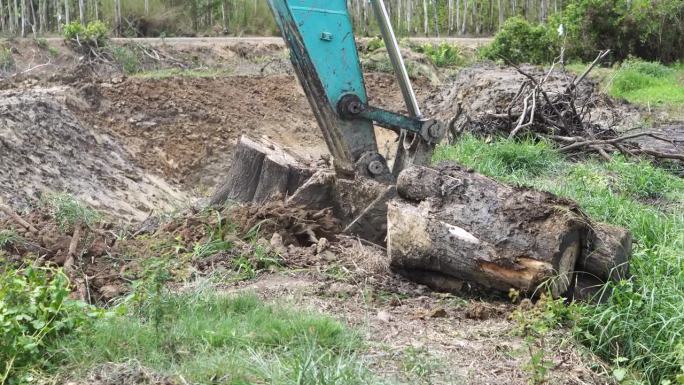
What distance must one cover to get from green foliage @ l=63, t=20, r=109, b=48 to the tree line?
60.2 inches

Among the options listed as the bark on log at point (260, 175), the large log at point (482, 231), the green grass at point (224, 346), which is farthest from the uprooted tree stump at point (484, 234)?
the bark on log at point (260, 175)

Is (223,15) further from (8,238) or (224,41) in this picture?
(8,238)

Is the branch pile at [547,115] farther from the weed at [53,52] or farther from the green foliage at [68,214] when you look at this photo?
the weed at [53,52]

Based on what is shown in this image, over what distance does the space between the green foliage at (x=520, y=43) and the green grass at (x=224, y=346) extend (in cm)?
1422

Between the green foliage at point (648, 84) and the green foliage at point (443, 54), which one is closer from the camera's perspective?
the green foliage at point (648, 84)

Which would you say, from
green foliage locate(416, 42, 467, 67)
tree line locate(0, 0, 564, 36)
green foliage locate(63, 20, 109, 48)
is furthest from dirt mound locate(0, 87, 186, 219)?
green foliage locate(416, 42, 467, 67)

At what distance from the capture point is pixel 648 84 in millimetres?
15562

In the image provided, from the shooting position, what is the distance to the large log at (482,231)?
15.8ft

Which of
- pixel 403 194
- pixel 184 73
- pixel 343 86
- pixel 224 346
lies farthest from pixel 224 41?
pixel 224 346

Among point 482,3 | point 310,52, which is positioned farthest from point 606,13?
point 310,52

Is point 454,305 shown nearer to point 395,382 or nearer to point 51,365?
point 395,382

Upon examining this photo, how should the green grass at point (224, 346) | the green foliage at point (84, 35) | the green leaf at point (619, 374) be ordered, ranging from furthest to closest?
the green foliage at point (84, 35) → the green leaf at point (619, 374) → the green grass at point (224, 346)

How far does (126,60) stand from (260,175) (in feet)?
33.6

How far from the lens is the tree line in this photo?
19094 mm
